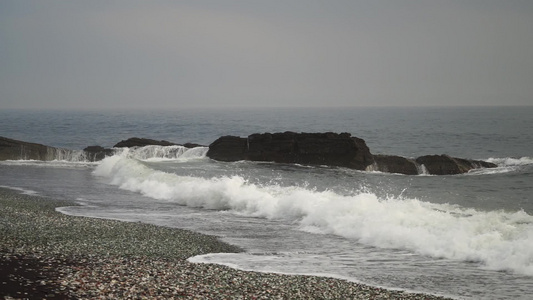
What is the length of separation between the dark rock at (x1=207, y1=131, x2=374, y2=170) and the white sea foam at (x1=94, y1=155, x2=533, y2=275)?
1317 centimetres

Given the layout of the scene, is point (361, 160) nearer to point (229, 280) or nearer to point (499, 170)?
point (499, 170)

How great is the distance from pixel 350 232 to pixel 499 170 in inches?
960

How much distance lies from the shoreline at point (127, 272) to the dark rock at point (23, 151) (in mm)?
30513

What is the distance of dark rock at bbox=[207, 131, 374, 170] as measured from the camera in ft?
140

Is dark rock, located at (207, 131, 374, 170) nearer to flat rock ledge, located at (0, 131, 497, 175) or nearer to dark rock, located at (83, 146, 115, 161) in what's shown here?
flat rock ledge, located at (0, 131, 497, 175)

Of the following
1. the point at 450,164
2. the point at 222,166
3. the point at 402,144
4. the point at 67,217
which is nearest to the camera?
the point at 67,217

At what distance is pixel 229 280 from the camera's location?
12.6 m

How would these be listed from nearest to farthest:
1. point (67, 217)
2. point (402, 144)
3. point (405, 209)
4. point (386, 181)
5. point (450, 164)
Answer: point (67, 217) < point (405, 209) < point (386, 181) < point (450, 164) < point (402, 144)

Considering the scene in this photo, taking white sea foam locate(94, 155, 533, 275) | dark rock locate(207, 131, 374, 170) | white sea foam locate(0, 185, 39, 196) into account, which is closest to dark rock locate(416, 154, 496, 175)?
dark rock locate(207, 131, 374, 170)

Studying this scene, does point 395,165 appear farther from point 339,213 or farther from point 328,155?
point 339,213

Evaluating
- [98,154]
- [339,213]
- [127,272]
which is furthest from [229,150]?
[127,272]

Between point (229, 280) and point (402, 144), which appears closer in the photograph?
point (229, 280)

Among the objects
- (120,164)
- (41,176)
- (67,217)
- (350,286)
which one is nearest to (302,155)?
(120,164)

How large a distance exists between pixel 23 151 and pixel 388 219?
34.8 m
